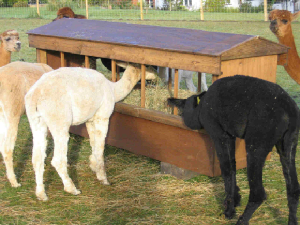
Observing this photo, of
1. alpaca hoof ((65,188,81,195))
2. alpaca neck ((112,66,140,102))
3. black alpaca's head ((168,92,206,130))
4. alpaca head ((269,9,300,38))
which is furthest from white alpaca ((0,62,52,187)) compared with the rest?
alpaca head ((269,9,300,38))

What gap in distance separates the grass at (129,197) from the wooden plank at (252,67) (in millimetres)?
1242

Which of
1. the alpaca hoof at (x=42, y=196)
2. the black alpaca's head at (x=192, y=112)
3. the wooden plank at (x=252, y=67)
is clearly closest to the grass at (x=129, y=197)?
the alpaca hoof at (x=42, y=196)

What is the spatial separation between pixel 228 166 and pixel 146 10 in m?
21.4

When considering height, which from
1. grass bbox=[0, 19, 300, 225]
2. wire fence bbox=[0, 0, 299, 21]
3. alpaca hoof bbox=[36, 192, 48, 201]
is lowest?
grass bbox=[0, 19, 300, 225]

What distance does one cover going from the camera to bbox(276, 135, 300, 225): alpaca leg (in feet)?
11.3

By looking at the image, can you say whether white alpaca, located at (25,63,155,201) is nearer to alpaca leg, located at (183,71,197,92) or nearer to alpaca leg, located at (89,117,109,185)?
alpaca leg, located at (89,117,109,185)

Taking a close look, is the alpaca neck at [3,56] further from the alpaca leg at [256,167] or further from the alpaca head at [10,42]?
the alpaca leg at [256,167]

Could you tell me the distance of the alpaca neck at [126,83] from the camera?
17.1 ft

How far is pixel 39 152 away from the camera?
4.21 m

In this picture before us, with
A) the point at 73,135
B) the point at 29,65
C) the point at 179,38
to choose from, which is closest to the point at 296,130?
the point at 179,38

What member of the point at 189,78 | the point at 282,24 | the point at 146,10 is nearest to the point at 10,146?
the point at 189,78

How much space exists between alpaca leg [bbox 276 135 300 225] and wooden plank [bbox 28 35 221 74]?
1098mm

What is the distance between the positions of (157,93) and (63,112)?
197 cm

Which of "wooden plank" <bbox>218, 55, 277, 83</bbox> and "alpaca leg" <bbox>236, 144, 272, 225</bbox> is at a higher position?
"wooden plank" <bbox>218, 55, 277, 83</bbox>
